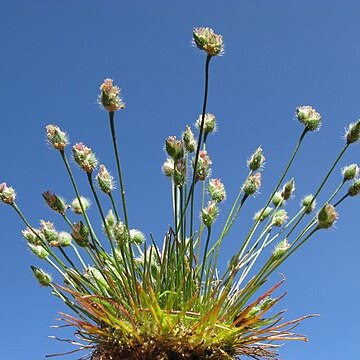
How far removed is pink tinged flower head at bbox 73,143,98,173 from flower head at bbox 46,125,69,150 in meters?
0.16

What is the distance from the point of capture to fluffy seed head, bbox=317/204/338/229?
3.90 metres

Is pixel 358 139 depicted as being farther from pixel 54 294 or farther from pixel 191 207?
pixel 54 294

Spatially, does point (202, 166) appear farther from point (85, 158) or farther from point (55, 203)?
point (55, 203)

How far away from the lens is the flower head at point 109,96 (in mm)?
3641

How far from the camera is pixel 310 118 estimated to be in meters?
4.29

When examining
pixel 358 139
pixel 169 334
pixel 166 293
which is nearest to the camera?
pixel 169 334

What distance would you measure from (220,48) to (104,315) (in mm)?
1460

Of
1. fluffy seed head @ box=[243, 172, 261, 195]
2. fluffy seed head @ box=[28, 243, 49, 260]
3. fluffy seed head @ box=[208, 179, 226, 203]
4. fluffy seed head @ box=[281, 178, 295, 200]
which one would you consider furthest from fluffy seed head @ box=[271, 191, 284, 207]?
fluffy seed head @ box=[28, 243, 49, 260]

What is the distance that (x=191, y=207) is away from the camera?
3.90m

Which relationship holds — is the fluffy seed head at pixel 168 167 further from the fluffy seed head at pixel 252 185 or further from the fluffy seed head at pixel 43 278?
the fluffy seed head at pixel 43 278

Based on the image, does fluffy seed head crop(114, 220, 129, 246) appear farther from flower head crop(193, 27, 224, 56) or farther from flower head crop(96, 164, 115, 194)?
flower head crop(193, 27, 224, 56)

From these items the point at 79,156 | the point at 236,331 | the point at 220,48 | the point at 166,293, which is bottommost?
the point at 236,331

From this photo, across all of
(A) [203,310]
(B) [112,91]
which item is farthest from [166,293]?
(B) [112,91]

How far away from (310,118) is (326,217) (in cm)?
68
